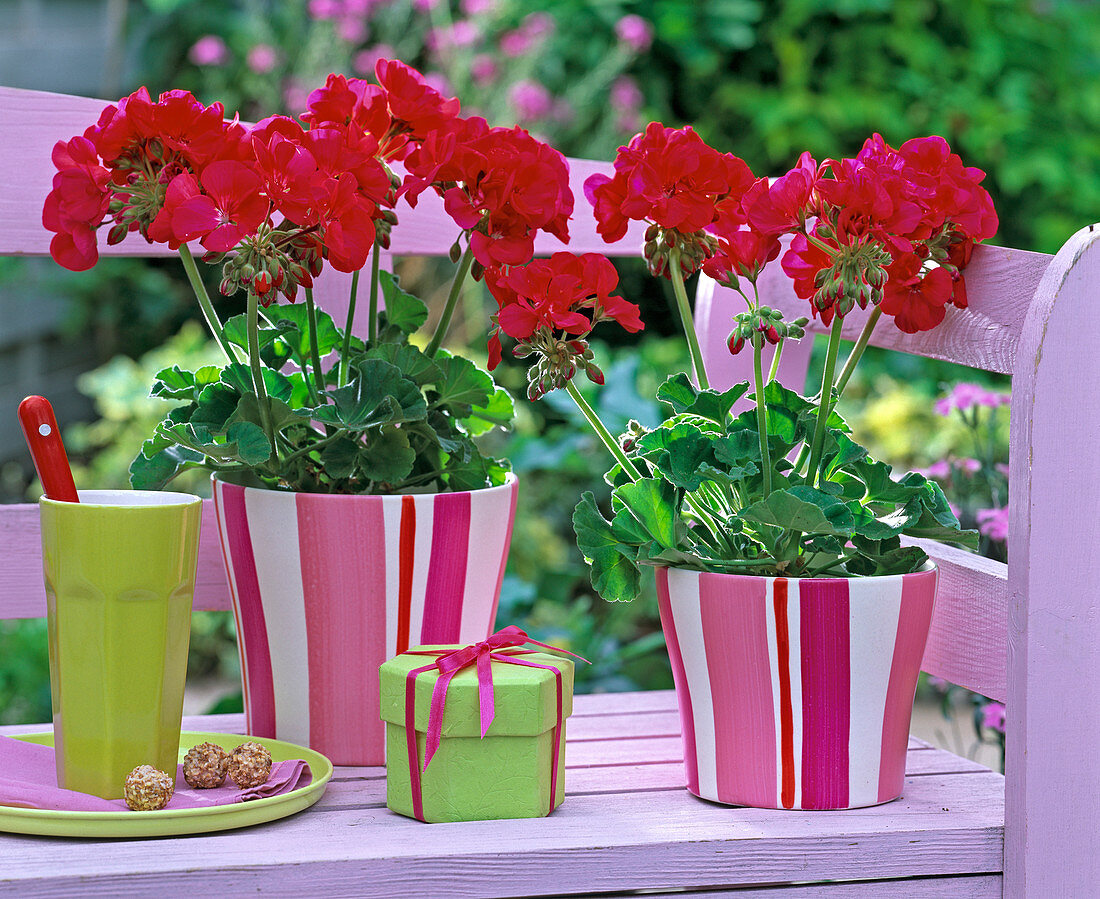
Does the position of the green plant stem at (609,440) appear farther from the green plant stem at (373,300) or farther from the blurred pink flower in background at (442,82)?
the blurred pink flower in background at (442,82)

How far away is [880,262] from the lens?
88cm

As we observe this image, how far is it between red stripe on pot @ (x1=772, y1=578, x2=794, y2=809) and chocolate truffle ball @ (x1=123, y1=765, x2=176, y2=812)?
413 millimetres

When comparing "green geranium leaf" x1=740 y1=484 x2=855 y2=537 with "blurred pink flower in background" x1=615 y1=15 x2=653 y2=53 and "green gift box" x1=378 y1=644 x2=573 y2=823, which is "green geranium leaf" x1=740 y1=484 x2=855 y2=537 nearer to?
"green gift box" x1=378 y1=644 x2=573 y2=823

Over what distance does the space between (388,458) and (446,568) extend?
95mm

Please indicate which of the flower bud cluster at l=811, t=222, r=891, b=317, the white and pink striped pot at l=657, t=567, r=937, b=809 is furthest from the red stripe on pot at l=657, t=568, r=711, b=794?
the flower bud cluster at l=811, t=222, r=891, b=317

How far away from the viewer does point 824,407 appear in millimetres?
900

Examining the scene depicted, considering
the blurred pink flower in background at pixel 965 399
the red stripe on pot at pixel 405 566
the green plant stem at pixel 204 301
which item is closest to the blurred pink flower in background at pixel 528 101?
the blurred pink flower in background at pixel 965 399

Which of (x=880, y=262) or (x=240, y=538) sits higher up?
(x=880, y=262)

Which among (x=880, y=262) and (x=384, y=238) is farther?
Answer: (x=384, y=238)

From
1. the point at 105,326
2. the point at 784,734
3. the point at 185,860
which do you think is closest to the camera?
the point at 185,860

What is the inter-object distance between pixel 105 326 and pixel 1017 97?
230cm

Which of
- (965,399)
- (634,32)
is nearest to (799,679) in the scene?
(965,399)

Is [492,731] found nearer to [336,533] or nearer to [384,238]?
[336,533]

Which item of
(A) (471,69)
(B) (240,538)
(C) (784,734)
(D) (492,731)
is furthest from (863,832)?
(A) (471,69)
